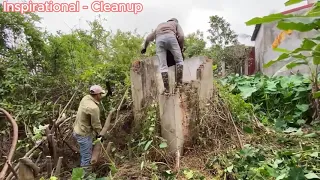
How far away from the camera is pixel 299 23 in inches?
80.0

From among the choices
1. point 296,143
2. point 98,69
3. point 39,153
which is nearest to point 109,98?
point 98,69

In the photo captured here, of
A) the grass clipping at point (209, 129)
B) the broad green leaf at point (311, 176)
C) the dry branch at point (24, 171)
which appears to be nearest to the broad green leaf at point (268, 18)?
the broad green leaf at point (311, 176)

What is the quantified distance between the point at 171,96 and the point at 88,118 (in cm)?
135

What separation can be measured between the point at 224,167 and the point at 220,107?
1.28m

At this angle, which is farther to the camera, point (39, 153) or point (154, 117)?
point (39, 153)

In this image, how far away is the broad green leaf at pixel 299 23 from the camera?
6.50 ft

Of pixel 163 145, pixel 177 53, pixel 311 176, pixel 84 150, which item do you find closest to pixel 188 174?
pixel 163 145

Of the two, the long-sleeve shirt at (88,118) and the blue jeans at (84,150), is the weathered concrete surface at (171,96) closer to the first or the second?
the long-sleeve shirt at (88,118)

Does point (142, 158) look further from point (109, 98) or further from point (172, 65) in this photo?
point (109, 98)

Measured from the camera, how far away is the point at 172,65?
569 centimetres

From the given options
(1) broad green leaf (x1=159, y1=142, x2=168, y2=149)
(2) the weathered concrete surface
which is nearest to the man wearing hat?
(2) the weathered concrete surface

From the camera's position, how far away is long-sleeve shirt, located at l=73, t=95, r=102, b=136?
504cm

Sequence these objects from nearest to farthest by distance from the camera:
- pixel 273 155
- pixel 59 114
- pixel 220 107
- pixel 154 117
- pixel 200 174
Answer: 1. pixel 200 174
2. pixel 273 155
3. pixel 154 117
4. pixel 220 107
5. pixel 59 114

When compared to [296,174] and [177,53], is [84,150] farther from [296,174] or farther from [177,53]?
[296,174]
